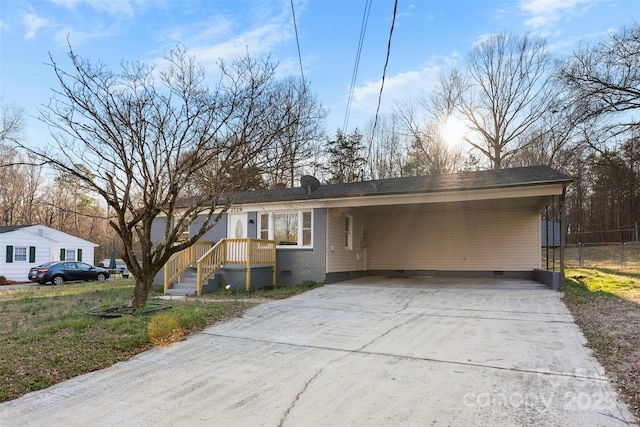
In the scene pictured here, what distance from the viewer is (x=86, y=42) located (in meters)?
8.16

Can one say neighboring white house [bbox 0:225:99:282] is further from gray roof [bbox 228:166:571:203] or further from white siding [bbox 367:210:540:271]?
white siding [bbox 367:210:540:271]

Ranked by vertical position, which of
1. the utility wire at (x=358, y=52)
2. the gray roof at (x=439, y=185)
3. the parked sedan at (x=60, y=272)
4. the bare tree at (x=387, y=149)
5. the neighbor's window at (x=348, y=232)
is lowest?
the parked sedan at (x=60, y=272)

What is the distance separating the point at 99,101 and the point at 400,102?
25274mm

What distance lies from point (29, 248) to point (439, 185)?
2403 centimetres

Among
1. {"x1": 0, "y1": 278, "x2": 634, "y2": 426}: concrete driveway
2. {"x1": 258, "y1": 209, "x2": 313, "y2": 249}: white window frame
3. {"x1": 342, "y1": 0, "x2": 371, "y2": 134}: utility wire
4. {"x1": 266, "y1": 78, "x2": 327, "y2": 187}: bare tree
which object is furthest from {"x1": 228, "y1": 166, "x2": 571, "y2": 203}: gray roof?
{"x1": 0, "y1": 278, "x2": 634, "y2": 426}: concrete driveway

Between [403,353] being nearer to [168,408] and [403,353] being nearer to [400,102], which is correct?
[168,408]

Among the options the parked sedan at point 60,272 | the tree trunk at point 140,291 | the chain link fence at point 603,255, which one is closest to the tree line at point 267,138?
the tree trunk at point 140,291

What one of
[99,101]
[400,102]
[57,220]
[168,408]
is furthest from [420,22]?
[57,220]

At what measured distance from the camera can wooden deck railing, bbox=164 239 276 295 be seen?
39.9 feet

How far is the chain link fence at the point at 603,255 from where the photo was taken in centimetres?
1954

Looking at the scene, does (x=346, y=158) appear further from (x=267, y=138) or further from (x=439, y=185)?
(x=267, y=138)

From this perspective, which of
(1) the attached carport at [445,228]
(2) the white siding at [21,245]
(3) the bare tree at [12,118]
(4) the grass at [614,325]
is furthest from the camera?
(3) the bare tree at [12,118]

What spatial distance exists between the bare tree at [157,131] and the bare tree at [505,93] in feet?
78.2

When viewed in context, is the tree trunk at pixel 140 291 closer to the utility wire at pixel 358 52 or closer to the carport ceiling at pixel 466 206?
the utility wire at pixel 358 52
